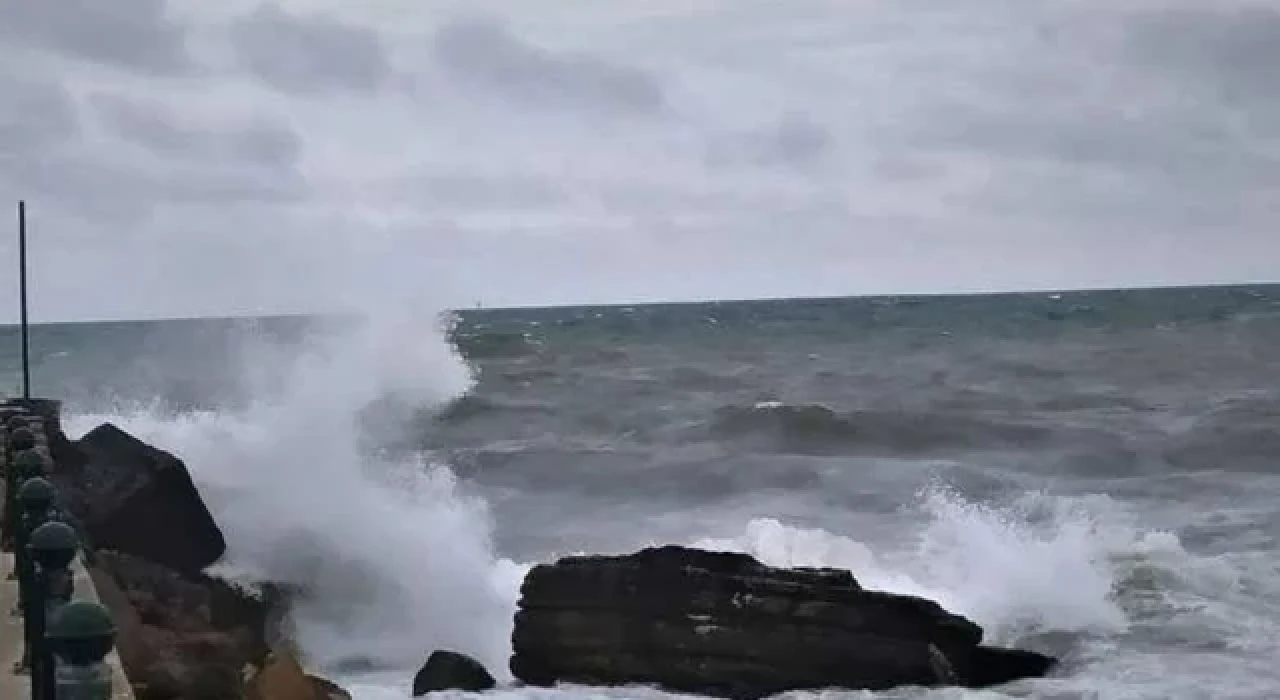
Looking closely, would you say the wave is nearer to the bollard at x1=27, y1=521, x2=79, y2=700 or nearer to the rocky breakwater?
the rocky breakwater

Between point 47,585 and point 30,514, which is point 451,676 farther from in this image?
point 47,585

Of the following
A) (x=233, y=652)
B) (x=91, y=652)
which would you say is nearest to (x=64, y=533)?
(x=91, y=652)

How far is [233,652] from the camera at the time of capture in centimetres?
1002

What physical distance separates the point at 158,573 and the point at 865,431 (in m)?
23.1

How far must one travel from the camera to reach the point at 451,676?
444 inches

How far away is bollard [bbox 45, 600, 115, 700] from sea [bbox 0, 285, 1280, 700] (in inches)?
271

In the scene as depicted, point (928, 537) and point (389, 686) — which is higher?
point (928, 537)

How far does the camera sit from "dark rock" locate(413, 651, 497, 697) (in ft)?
36.8

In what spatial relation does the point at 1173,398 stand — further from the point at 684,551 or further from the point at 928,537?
the point at 684,551

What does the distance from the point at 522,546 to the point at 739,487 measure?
21.4 ft

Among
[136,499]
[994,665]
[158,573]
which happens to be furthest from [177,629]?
[994,665]

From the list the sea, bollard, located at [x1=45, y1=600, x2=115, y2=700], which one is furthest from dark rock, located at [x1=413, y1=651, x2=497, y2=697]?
bollard, located at [x1=45, y1=600, x2=115, y2=700]

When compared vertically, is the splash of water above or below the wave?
below

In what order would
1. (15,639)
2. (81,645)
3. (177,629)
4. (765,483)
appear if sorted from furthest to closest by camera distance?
1. (765,483)
2. (177,629)
3. (15,639)
4. (81,645)
